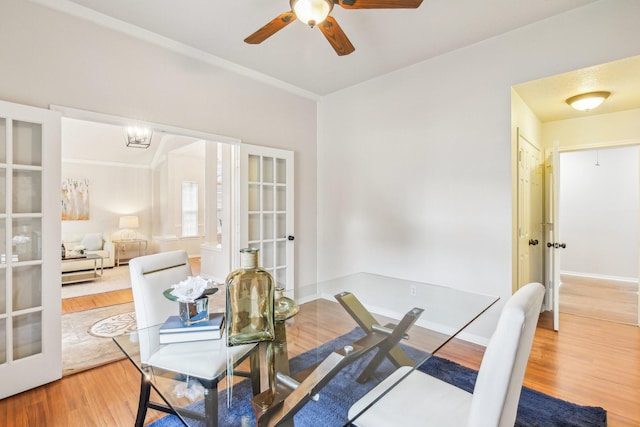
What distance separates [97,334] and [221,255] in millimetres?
2228

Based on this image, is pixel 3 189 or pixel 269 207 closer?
pixel 3 189

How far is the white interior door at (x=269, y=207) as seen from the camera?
11.3 feet

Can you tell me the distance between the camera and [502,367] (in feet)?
2.79

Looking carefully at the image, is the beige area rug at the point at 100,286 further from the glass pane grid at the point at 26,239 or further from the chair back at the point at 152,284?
the chair back at the point at 152,284

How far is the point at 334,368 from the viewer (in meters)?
1.36

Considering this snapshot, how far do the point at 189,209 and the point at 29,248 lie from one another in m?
6.02

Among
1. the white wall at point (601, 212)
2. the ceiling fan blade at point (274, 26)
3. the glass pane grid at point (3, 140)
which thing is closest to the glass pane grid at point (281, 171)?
the ceiling fan blade at point (274, 26)

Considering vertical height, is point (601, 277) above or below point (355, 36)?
below

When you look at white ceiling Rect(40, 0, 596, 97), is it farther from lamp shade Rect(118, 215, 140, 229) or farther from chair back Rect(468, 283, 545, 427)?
lamp shade Rect(118, 215, 140, 229)

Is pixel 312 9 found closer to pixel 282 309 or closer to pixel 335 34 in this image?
pixel 335 34

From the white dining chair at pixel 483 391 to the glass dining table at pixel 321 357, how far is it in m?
0.08

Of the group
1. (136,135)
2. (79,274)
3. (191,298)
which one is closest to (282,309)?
(191,298)

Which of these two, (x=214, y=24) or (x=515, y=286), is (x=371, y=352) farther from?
(x=214, y=24)

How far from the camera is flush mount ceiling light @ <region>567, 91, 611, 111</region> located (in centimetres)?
285
